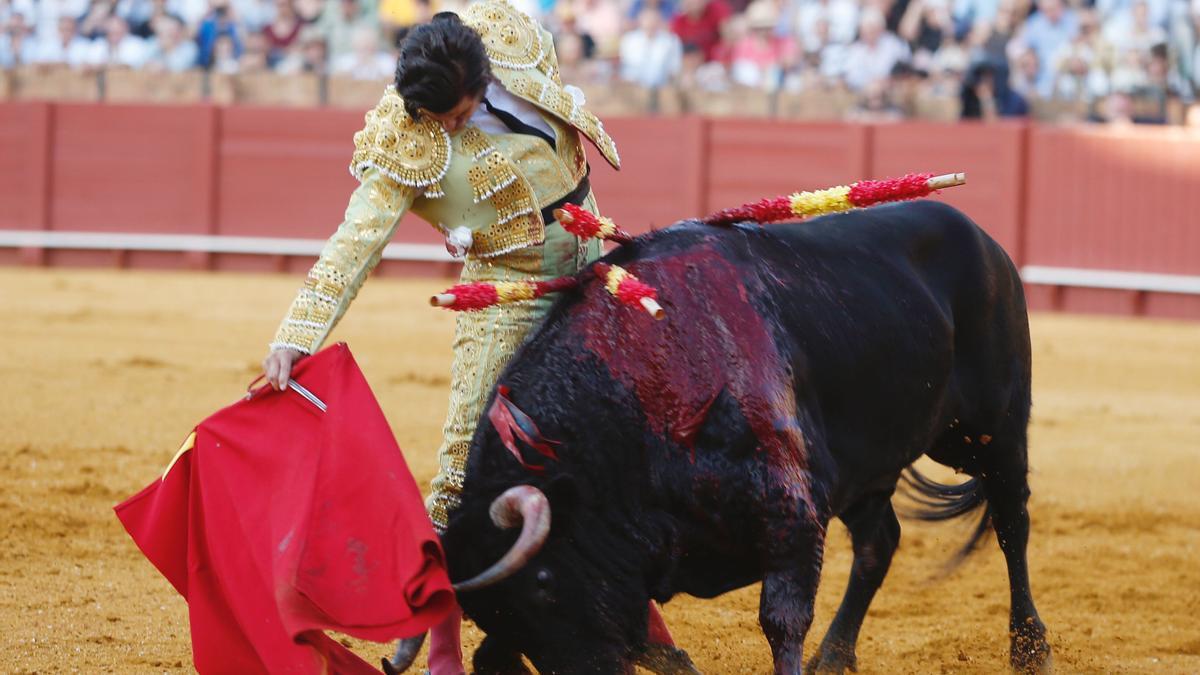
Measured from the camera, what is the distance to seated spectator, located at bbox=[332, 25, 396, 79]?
11.1 metres

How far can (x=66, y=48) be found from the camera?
11578 millimetres

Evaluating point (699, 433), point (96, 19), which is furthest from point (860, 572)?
point (96, 19)

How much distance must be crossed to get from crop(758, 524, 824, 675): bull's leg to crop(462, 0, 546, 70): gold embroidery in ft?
3.24

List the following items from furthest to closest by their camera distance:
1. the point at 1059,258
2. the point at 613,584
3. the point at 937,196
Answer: the point at 1059,258 → the point at 937,196 → the point at 613,584

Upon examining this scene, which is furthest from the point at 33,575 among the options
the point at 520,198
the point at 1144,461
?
the point at 1144,461

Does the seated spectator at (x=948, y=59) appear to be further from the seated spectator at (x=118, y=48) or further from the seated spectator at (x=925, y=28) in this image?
the seated spectator at (x=118, y=48)

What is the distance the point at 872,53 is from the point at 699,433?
8062 mm

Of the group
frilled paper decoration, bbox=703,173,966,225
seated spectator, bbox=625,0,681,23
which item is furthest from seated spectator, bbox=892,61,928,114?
frilled paper decoration, bbox=703,173,966,225

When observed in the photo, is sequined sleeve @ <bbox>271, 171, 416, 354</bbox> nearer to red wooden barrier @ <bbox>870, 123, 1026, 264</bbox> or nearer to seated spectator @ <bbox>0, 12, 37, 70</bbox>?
red wooden barrier @ <bbox>870, 123, 1026, 264</bbox>

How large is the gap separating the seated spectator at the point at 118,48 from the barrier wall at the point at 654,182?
443mm

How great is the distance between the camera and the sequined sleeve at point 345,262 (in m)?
2.79

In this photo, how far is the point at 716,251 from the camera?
291 cm

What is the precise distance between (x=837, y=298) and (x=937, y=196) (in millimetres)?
6519

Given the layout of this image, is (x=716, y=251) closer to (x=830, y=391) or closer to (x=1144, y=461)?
(x=830, y=391)
